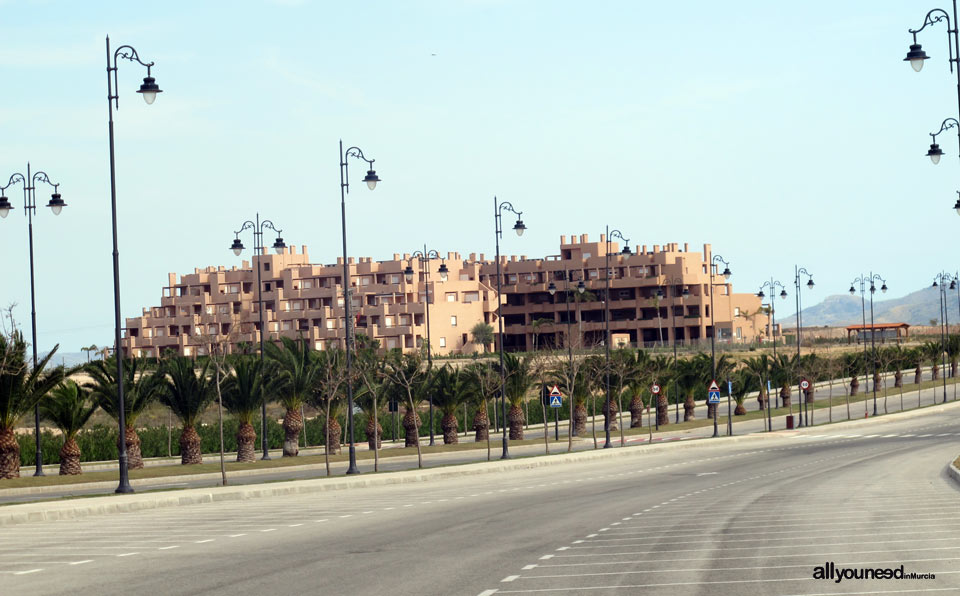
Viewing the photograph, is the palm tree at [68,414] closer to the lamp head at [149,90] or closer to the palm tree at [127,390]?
the palm tree at [127,390]

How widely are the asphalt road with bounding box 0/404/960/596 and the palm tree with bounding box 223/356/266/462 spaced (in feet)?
56.7

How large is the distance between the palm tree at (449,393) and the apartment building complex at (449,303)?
273 ft

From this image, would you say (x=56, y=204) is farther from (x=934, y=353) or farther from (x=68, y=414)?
(x=934, y=353)

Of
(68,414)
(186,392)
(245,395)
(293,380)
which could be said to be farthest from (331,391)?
(68,414)

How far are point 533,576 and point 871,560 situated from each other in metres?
3.94

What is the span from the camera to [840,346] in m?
144

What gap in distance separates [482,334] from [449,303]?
19.1ft

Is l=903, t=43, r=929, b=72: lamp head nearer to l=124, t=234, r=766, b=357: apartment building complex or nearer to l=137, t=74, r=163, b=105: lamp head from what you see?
l=137, t=74, r=163, b=105: lamp head

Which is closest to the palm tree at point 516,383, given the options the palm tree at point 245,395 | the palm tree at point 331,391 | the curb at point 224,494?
the palm tree at point 331,391

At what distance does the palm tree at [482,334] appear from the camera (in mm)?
149375

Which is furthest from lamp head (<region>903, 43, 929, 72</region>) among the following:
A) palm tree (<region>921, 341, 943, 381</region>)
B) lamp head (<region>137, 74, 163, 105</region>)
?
palm tree (<region>921, 341, 943, 381</region>)

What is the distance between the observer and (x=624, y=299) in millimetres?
157125

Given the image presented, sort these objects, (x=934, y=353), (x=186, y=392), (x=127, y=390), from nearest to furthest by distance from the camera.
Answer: (x=127, y=390) → (x=186, y=392) → (x=934, y=353)

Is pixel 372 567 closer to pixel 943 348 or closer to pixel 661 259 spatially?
→ pixel 943 348
